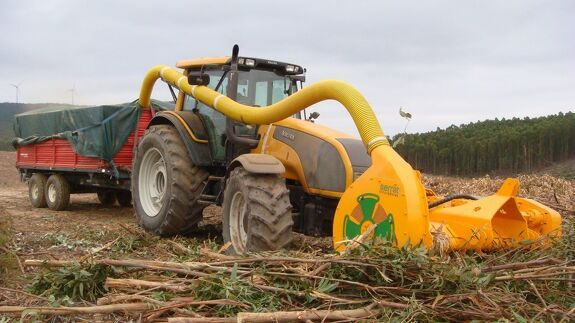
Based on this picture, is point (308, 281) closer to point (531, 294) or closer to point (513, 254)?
point (531, 294)

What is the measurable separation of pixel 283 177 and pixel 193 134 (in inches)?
74.3

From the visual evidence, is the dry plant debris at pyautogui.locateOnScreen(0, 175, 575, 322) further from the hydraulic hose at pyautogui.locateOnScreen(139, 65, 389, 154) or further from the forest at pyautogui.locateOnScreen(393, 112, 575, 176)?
the forest at pyautogui.locateOnScreen(393, 112, 575, 176)

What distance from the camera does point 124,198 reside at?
40.1 feet

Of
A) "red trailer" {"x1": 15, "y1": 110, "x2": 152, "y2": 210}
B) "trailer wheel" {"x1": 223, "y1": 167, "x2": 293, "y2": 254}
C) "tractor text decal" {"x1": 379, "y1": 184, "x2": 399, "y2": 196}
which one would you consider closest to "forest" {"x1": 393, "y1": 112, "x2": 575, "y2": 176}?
"red trailer" {"x1": 15, "y1": 110, "x2": 152, "y2": 210}

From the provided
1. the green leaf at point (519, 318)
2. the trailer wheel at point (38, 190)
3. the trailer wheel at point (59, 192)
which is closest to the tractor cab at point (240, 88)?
the green leaf at point (519, 318)

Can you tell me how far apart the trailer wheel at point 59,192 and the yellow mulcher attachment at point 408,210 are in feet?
23.2

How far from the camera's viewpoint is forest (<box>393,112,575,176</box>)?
2945 cm

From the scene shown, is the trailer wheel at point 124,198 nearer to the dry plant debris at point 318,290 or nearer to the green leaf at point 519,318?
the dry plant debris at point 318,290

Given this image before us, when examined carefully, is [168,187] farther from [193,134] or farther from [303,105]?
[303,105]

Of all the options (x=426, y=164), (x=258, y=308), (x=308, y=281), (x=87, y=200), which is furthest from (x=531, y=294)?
(x=426, y=164)

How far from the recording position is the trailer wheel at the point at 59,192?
11227 mm

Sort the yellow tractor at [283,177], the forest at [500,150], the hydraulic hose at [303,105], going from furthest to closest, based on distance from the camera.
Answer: the forest at [500,150], the hydraulic hose at [303,105], the yellow tractor at [283,177]

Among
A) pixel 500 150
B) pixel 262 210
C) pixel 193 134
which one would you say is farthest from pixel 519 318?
pixel 500 150

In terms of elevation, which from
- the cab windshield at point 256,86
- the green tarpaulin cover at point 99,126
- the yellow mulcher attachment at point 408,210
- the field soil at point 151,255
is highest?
the cab windshield at point 256,86
